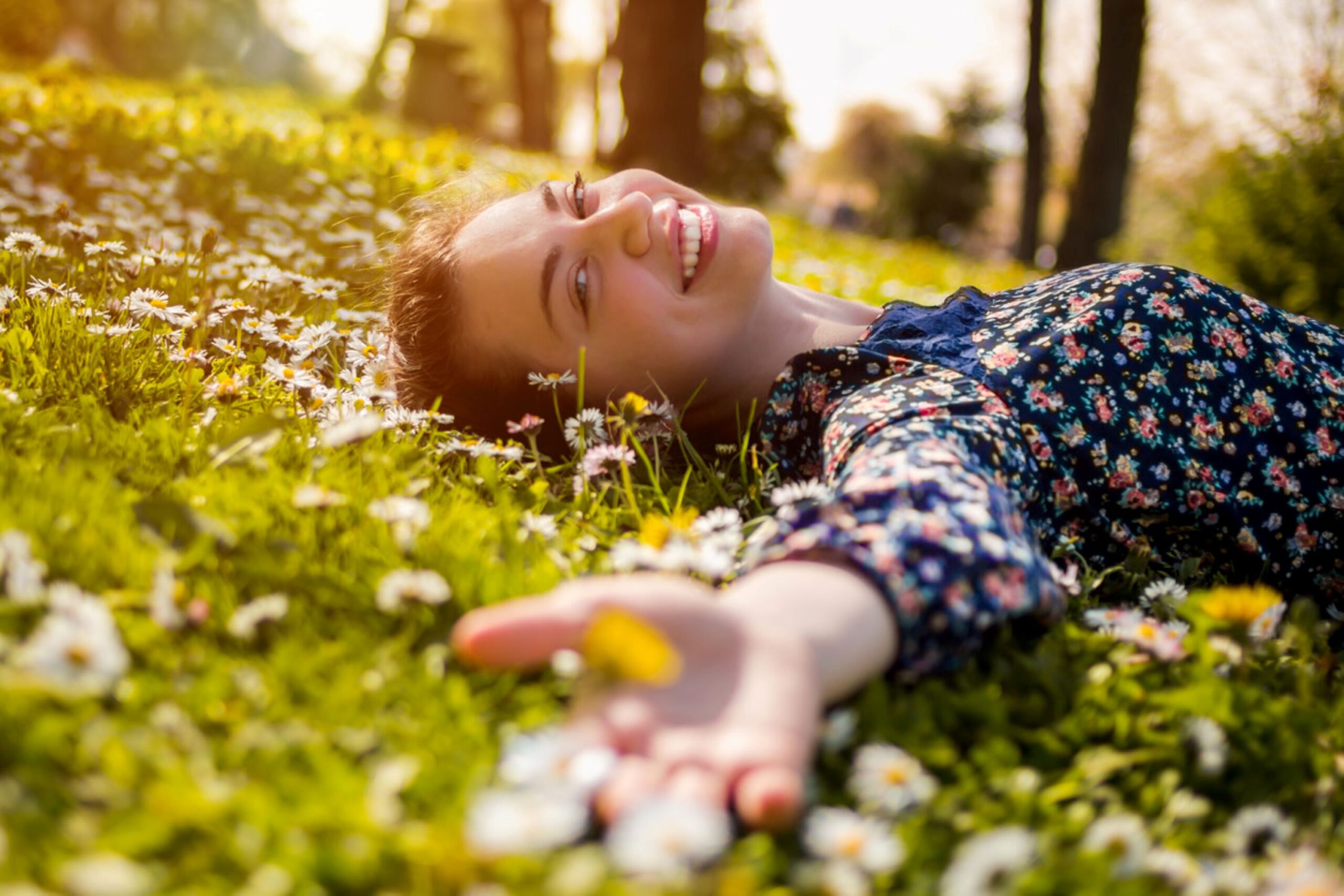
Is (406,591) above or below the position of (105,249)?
below

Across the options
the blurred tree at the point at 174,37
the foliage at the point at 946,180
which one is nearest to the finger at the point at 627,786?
the blurred tree at the point at 174,37

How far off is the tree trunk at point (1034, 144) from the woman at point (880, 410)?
1138 centimetres

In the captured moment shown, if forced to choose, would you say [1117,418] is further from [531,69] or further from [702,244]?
[531,69]

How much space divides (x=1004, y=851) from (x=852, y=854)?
160mm

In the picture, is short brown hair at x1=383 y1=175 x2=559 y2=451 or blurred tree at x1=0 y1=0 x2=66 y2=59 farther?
blurred tree at x1=0 y1=0 x2=66 y2=59

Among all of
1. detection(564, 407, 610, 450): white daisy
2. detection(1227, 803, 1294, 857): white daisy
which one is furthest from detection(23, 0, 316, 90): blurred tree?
detection(1227, 803, 1294, 857): white daisy

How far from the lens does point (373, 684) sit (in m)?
1.31

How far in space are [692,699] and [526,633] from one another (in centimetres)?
21

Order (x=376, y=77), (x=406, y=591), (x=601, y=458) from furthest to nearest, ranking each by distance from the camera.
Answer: (x=376, y=77), (x=601, y=458), (x=406, y=591)

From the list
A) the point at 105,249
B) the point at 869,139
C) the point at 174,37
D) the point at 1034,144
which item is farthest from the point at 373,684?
the point at 174,37

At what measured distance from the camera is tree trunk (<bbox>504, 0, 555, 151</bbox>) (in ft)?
64.1

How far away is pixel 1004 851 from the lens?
108 cm

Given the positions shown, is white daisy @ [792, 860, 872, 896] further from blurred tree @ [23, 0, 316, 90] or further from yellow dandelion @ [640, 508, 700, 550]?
blurred tree @ [23, 0, 316, 90]

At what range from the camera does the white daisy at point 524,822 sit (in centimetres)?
100
